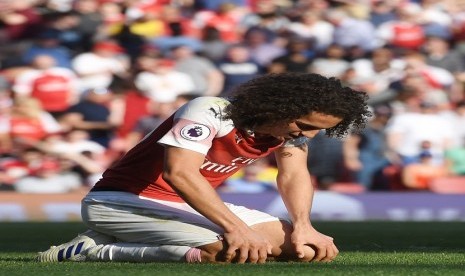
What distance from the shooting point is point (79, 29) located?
1472cm

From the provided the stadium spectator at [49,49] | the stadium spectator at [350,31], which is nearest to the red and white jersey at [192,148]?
the stadium spectator at [49,49]

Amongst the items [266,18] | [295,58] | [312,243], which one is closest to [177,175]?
[312,243]

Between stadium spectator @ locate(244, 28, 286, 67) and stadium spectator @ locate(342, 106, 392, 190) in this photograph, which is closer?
stadium spectator @ locate(342, 106, 392, 190)

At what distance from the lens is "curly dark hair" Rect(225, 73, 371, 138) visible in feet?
18.8

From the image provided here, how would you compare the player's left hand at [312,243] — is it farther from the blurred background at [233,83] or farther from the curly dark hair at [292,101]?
the blurred background at [233,83]

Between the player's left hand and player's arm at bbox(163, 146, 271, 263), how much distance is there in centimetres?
41

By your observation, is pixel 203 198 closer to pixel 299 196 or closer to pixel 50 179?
pixel 299 196

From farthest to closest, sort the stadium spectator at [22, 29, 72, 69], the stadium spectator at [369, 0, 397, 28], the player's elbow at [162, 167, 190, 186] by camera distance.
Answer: the stadium spectator at [369, 0, 397, 28] < the stadium spectator at [22, 29, 72, 69] < the player's elbow at [162, 167, 190, 186]

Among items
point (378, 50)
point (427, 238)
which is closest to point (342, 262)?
point (427, 238)

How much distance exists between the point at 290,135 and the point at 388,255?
1.57 meters

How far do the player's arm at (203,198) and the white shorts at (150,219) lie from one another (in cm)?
18

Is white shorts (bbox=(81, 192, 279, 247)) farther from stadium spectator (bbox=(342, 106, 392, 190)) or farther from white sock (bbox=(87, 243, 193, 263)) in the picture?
stadium spectator (bbox=(342, 106, 392, 190))

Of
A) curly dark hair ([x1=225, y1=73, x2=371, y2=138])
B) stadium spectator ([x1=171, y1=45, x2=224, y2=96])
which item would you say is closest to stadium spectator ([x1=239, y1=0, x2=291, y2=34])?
stadium spectator ([x1=171, y1=45, x2=224, y2=96])

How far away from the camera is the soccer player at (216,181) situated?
572 cm
